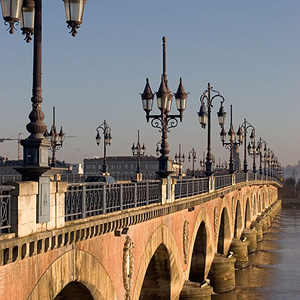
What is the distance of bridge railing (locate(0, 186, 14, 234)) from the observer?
10055 mm

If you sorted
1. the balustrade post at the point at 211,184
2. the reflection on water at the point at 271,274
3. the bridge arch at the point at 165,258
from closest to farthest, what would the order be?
the bridge arch at the point at 165,258 → the balustrade post at the point at 211,184 → the reflection on water at the point at 271,274

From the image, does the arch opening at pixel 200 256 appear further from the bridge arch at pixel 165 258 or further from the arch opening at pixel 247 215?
the arch opening at pixel 247 215

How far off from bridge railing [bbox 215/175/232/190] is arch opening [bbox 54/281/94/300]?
24027mm

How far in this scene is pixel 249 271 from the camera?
4534 centimetres

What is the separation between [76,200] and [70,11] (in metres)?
4.34

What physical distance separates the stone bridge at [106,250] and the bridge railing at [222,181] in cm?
449

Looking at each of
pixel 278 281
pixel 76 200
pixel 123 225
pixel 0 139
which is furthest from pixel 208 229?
pixel 0 139

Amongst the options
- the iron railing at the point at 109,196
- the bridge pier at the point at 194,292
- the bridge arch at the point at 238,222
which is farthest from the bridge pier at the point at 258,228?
the iron railing at the point at 109,196

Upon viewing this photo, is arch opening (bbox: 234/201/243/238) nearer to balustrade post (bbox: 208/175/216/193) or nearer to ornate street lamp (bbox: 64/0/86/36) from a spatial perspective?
balustrade post (bbox: 208/175/216/193)

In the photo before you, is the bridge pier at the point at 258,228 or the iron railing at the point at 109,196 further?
the bridge pier at the point at 258,228

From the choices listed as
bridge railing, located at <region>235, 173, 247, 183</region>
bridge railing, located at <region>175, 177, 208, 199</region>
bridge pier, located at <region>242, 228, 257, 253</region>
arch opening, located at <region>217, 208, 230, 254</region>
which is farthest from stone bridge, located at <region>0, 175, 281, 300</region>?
bridge pier, located at <region>242, 228, 257, 253</region>

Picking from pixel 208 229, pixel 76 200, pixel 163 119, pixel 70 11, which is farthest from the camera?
pixel 208 229

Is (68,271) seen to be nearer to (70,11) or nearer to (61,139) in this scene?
(70,11)

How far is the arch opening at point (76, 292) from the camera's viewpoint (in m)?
14.6
